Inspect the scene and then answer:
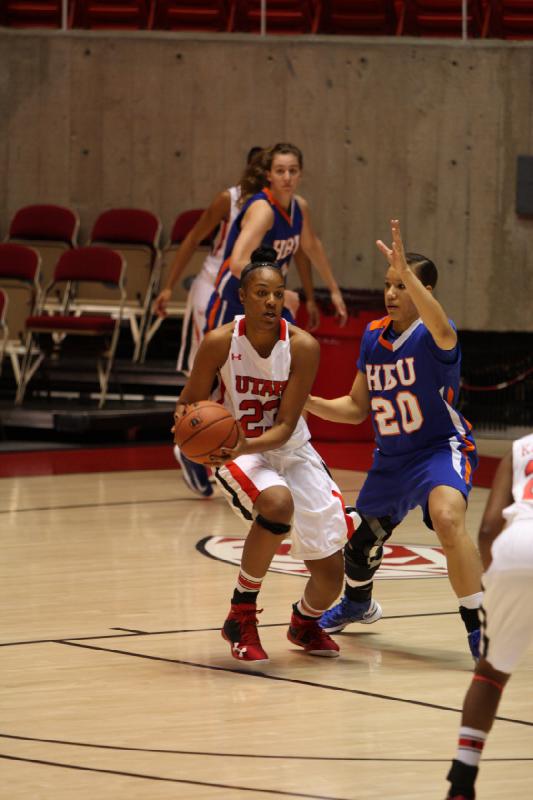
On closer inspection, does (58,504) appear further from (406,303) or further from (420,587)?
(406,303)

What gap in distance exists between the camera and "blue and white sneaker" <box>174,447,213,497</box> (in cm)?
781

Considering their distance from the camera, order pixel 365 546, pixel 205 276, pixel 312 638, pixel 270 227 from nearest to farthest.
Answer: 1. pixel 312 638
2. pixel 365 546
3. pixel 270 227
4. pixel 205 276

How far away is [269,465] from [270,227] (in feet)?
8.51

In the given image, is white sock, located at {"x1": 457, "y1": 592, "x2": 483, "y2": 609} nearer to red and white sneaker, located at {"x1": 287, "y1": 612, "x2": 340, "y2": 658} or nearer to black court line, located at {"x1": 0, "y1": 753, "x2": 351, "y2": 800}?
red and white sneaker, located at {"x1": 287, "y1": 612, "x2": 340, "y2": 658}

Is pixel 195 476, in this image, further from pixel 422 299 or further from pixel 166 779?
pixel 166 779

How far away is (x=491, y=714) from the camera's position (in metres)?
3.00

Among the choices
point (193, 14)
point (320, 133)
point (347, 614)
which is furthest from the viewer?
point (193, 14)

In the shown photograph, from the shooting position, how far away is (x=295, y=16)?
39.7 feet

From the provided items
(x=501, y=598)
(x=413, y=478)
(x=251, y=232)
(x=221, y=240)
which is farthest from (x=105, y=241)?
(x=501, y=598)

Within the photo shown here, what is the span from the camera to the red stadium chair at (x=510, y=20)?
11648 mm

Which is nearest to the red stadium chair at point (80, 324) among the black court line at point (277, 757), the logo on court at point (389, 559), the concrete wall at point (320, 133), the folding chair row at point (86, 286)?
the folding chair row at point (86, 286)

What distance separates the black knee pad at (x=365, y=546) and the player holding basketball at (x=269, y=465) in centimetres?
10

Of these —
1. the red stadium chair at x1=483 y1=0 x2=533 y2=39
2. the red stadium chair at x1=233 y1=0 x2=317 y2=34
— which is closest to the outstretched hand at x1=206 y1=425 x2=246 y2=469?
the red stadium chair at x1=483 y1=0 x2=533 y2=39

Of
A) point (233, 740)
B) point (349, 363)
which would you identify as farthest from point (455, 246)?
point (233, 740)
